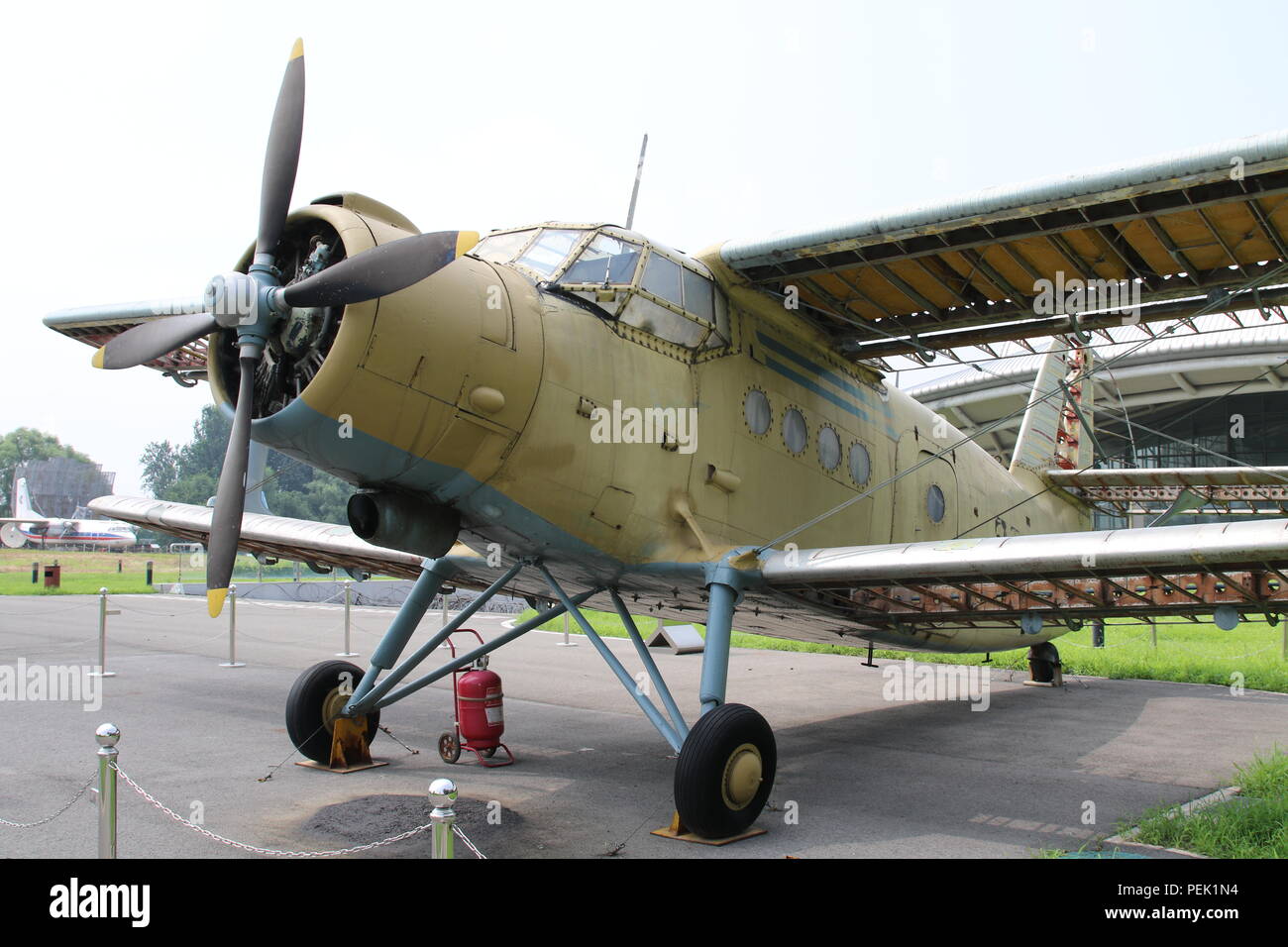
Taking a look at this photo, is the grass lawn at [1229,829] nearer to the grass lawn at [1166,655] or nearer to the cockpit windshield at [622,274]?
the cockpit windshield at [622,274]

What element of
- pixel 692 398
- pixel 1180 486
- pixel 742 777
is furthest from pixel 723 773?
pixel 1180 486

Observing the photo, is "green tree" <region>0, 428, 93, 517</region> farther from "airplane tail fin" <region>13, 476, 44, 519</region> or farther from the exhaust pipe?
the exhaust pipe

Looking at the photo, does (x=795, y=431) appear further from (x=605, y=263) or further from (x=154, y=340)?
(x=154, y=340)

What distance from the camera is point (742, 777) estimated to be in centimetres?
637

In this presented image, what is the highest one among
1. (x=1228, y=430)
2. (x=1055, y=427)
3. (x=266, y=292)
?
(x=1228, y=430)

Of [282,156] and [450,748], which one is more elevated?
[282,156]

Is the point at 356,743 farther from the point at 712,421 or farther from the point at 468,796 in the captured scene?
the point at 712,421

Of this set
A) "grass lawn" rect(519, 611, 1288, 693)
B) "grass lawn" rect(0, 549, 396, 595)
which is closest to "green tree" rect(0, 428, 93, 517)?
"grass lawn" rect(0, 549, 396, 595)

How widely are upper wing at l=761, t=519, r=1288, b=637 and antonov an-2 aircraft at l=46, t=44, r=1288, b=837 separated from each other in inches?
1.0

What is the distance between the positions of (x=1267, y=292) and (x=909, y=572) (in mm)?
4536

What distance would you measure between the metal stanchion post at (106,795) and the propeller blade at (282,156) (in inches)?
118

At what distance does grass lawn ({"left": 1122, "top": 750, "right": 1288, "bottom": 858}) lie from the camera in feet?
19.1

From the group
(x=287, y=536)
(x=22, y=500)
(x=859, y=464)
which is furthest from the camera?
(x=22, y=500)

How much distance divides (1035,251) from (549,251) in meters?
4.15
